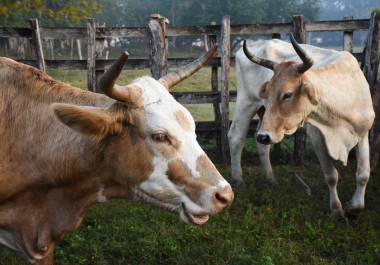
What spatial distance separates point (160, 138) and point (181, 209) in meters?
0.46

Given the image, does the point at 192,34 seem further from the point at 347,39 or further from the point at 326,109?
the point at 326,109

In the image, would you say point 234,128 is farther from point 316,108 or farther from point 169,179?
point 169,179

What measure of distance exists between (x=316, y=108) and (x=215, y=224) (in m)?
1.69

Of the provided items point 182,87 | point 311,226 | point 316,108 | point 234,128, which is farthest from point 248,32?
point 182,87

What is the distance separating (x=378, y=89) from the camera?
7180mm

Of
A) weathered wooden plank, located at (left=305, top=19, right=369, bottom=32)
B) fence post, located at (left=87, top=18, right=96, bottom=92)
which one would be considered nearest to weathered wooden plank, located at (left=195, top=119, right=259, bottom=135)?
fence post, located at (left=87, top=18, right=96, bottom=92)

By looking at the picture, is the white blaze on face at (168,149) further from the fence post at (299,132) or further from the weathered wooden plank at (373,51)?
the weathered wooden plank at (373,51)

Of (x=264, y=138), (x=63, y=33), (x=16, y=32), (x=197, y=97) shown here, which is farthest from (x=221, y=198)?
(x=16, y=32)

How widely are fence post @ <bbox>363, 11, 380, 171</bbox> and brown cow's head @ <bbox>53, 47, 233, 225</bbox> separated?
4778mm

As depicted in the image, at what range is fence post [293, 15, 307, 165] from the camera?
7.46 metres

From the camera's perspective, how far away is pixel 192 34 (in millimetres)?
7445

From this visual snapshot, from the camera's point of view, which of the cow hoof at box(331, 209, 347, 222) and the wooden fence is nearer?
the cow hoof at box(331, 209, 347, 222)

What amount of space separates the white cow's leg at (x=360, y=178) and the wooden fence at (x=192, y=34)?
1.69 metres

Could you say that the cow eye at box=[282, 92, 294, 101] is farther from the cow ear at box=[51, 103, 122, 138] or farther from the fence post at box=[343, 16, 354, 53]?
the fence post at box=[343, 16, 354, 53]
